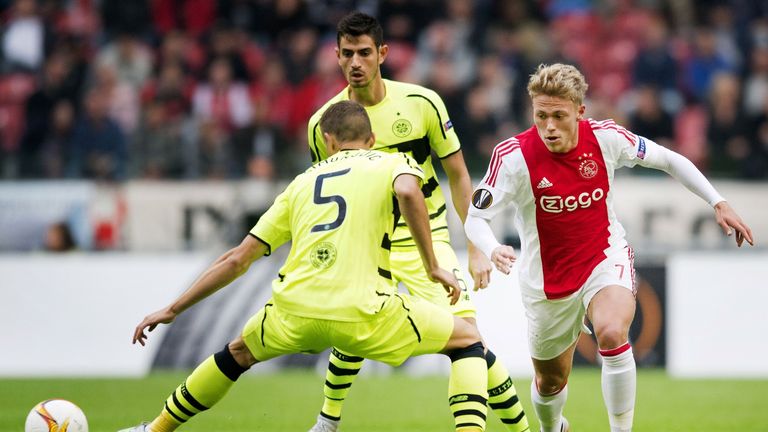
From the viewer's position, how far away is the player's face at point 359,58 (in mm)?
7656

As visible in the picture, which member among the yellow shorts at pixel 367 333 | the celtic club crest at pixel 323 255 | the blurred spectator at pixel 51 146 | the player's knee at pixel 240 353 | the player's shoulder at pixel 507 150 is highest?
the player's shoulder at pixel 507 150

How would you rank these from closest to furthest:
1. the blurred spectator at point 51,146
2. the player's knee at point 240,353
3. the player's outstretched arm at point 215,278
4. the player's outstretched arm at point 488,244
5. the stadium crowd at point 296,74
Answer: the player's outstretched arm at point 215,278 < the player's outstretched arm at point 488,244 < the player's knee at point 240,353 < the blurred spectator at point 51,146 < the stadium crowd at point 296,74

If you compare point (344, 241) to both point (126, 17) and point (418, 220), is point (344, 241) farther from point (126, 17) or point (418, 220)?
point (126, 17)

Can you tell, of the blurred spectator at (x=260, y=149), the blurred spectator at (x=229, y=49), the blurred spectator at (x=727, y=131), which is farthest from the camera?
the blurred spectator at (x=229, y=49)

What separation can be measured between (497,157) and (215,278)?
1.80m

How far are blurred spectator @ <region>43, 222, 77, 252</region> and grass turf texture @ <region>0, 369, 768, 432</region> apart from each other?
1.87 m

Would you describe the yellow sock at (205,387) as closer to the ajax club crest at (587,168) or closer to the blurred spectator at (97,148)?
the ajax club crest at (587,168)

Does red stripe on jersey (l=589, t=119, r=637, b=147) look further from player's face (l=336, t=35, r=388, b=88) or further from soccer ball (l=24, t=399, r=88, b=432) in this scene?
soccer ball (l=24, t=399, r=88, b=432)

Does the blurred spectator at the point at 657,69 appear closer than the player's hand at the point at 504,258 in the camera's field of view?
No

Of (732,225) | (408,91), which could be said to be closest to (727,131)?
(408,91)

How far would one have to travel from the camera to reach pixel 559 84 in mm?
6895

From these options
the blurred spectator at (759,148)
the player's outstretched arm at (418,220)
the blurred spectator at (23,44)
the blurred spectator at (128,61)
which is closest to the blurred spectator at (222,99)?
the blurred spectator at (128,61)

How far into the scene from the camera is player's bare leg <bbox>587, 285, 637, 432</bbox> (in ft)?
21.9

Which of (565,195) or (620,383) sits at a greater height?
(565,195)
